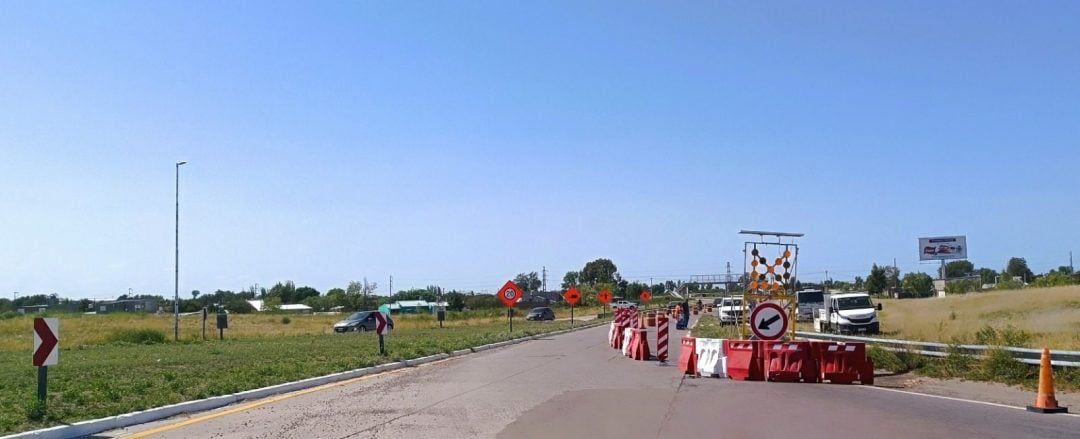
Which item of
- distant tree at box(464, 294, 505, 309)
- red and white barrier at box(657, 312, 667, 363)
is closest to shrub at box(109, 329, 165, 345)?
red and white barrier at box(657, 312, 667, 363)

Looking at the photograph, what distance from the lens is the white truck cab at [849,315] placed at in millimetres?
38250

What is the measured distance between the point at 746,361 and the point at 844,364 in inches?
77.4

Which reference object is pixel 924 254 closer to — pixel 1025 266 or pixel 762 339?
pixel 1025 266

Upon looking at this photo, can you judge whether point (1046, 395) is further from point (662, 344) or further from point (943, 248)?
point (943, 248)

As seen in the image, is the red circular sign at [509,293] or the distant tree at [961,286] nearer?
the red circular sign at [509,293]

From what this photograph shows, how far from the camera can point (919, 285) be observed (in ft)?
440

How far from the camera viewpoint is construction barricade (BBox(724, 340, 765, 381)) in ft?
60.0

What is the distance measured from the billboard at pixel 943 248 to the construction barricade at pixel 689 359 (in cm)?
11111

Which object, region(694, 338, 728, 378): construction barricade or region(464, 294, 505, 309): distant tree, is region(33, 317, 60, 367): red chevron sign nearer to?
region(694, 338, 728, 378): construction barricade

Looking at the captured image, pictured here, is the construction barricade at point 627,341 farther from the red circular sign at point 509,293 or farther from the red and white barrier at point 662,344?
the red circular sign at point 509,293

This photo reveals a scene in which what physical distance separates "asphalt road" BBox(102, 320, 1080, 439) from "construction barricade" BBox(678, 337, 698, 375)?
112 cm

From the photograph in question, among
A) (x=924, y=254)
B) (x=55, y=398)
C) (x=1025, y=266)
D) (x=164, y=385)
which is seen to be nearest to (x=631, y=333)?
(x=164, y=385)

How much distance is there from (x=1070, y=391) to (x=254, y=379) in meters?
14.9

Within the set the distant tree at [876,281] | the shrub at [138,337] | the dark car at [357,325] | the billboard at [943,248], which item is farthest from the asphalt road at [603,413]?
the distant tree at [876,281]
